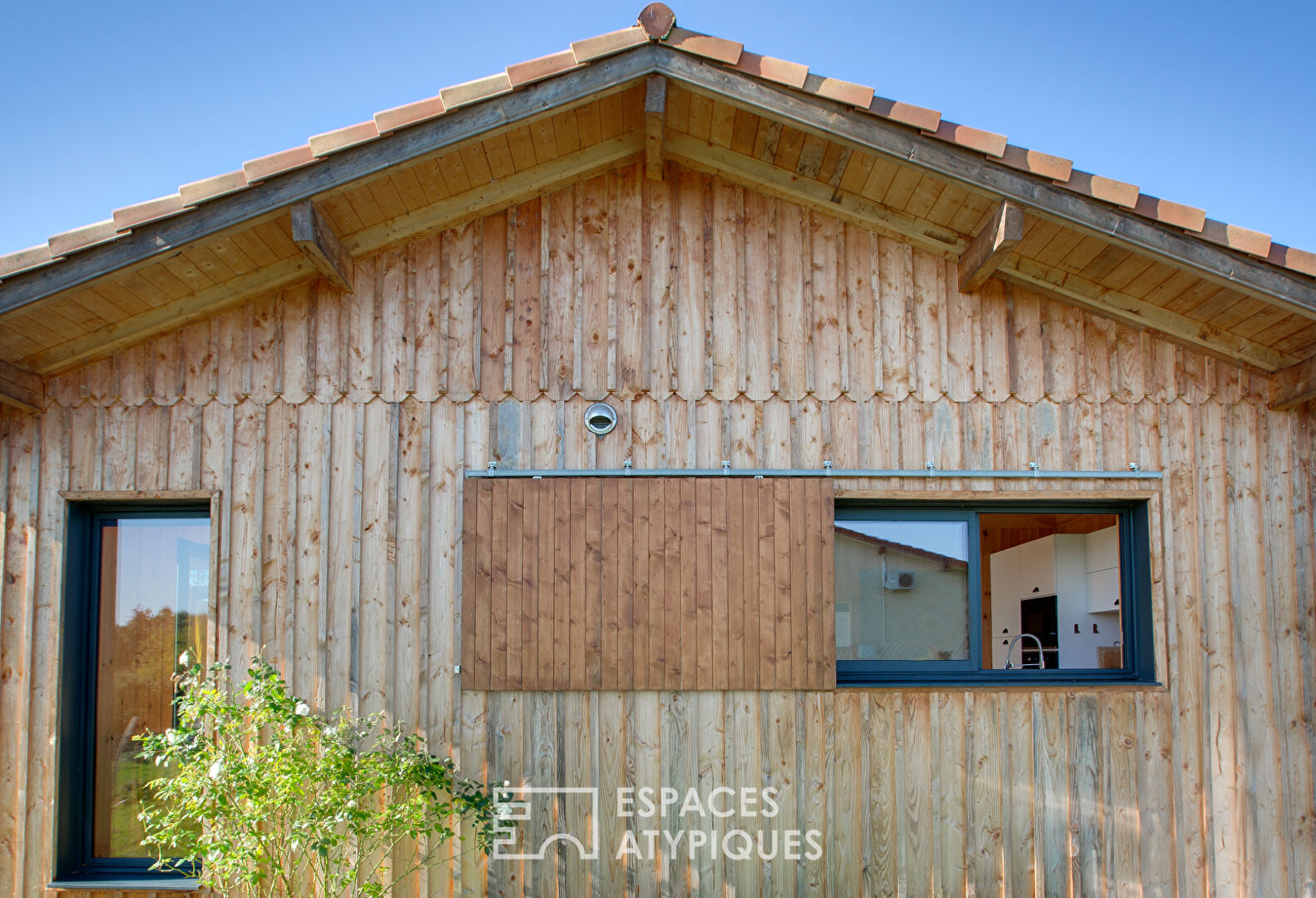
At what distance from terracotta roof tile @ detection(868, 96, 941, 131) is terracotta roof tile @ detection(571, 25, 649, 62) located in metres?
0.95

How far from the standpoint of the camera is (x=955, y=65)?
18.9ft

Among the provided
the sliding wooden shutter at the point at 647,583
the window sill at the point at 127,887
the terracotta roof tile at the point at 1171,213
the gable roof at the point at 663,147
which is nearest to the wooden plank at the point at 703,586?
the sliding wooden shutter at the point at 647,583

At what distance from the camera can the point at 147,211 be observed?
10.6 ft

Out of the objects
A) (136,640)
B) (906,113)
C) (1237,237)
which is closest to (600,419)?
(906,113)

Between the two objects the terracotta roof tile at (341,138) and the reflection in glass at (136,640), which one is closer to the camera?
the terracotta roof tile at (341,138)

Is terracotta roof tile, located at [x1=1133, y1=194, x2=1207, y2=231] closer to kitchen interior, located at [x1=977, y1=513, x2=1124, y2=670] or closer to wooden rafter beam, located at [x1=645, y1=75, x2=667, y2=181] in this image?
kitchen interior, located at [x1=977, y1=513, x2=1124, y2=670]

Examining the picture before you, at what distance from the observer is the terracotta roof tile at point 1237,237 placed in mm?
3240

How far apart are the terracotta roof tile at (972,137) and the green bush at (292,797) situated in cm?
327

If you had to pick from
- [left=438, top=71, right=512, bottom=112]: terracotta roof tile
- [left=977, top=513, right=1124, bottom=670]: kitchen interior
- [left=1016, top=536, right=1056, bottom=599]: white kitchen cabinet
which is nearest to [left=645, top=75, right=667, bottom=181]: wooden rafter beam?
[left=438, top=71, right=512, bottom=112]: terracotta roof tile

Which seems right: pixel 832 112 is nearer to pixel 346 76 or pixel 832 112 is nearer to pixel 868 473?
pixel 868 473

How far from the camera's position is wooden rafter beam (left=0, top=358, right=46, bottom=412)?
3604 millimetres

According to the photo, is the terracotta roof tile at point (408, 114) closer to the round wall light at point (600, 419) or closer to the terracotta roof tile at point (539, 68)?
the terracotta roof tile at point (539, 68)

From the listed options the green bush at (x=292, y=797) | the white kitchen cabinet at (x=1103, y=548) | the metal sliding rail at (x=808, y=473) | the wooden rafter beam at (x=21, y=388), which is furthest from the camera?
the white kitchen cabinet at (x=1103, y=548)

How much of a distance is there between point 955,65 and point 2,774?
6.73 meters
